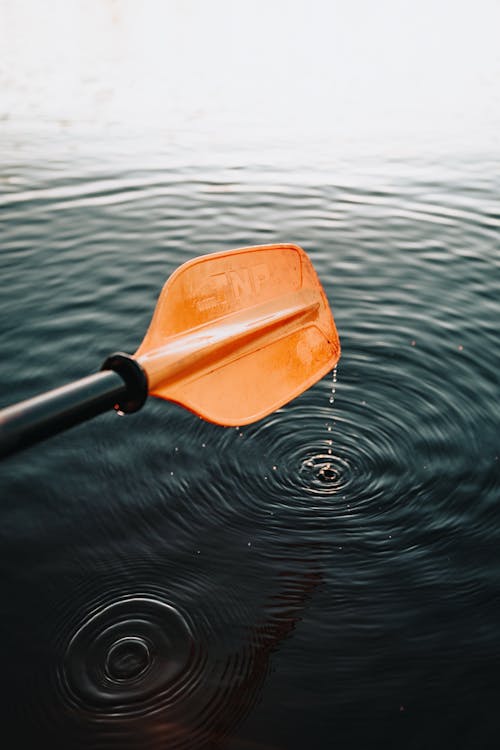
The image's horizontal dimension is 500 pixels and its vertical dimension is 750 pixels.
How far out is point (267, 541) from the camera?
361cm

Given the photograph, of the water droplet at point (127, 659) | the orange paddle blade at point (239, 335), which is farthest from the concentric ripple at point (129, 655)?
the orange paddle blade at point (239, 335)

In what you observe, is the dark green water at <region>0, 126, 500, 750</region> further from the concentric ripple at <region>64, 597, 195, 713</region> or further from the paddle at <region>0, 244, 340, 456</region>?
the paddle at <region>0, 244, 340, 456</region>

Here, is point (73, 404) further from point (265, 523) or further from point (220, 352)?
point (265, 523)

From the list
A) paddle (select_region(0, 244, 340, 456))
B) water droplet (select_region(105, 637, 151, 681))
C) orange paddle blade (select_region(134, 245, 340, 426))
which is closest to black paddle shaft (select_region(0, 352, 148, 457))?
paddle (select_region(0, 244, 340, 456))

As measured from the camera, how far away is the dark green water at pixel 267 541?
2.77 meters

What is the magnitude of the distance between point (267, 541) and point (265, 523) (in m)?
0.14

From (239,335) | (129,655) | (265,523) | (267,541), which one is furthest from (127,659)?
(239,335)

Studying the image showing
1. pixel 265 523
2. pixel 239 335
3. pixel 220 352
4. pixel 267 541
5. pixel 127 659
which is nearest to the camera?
pixel 127 659

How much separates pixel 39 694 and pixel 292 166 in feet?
31.0

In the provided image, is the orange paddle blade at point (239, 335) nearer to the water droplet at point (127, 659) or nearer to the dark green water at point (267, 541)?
the dark green water at point (267, 541)

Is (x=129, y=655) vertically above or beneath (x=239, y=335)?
beneath

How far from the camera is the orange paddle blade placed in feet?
9.92

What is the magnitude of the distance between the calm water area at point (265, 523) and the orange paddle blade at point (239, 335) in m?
0.72

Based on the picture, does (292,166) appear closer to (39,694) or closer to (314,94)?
(314,94)
